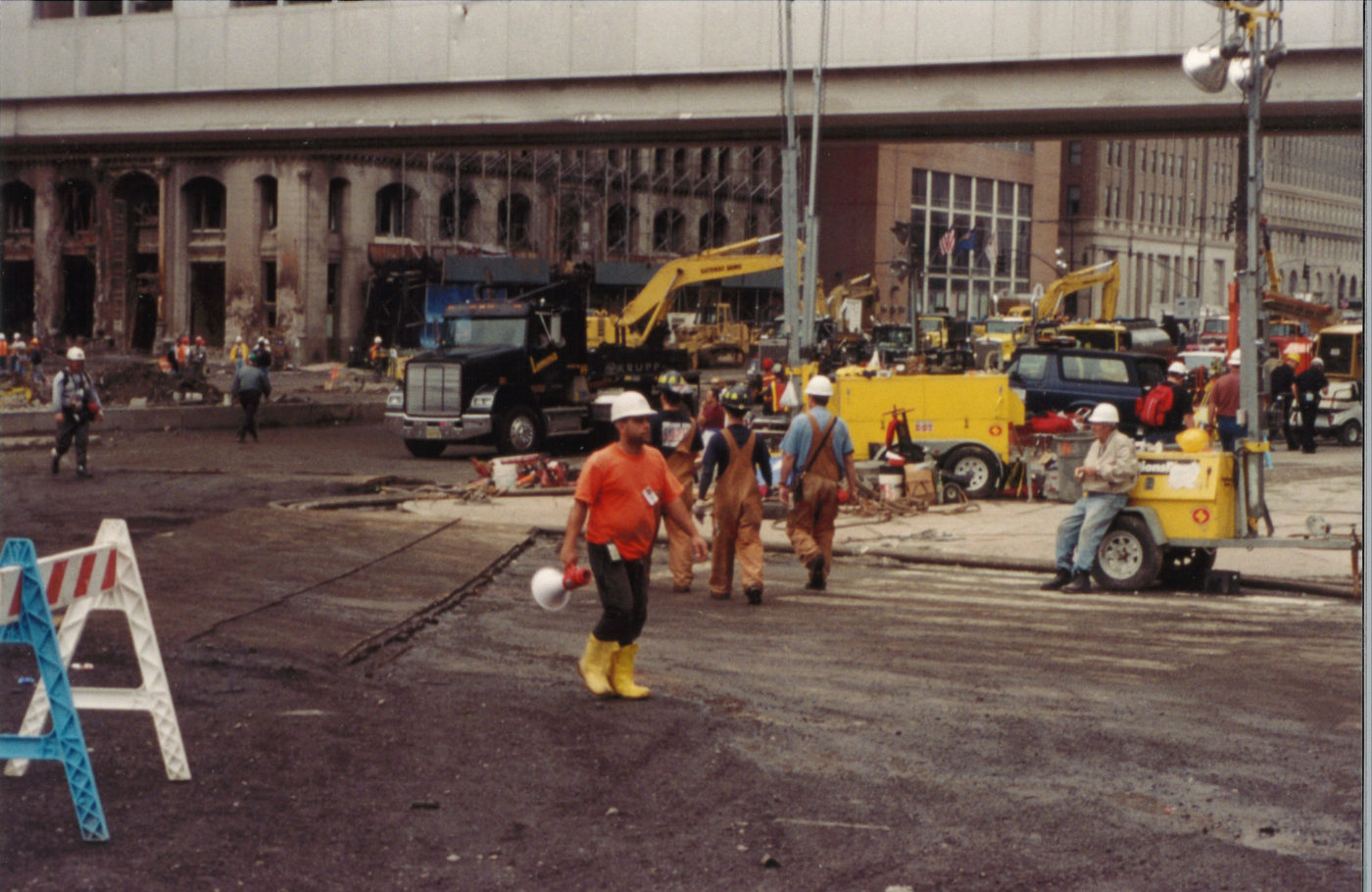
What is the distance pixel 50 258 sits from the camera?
7256cm

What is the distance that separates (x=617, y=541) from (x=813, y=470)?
16.2 feet

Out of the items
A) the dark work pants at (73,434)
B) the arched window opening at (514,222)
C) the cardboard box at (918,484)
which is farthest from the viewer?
the arched window opening at (514,222)

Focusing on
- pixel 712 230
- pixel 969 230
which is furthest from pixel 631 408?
pixel 969 230

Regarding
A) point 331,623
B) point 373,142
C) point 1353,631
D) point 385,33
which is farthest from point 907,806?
point 373,142

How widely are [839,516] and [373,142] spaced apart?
20.5 meters

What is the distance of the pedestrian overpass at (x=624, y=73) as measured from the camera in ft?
93.5

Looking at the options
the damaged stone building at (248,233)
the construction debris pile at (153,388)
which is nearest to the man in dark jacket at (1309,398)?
the construction debris pile at (153,388)

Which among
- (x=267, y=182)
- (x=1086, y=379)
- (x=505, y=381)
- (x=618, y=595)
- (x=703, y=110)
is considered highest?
(x=267, y=182)

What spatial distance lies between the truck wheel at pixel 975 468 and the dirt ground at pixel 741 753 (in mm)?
8561

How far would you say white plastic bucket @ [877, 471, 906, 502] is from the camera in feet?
68.7

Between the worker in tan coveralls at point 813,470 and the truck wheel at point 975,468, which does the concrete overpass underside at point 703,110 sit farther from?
the worker in tan coveralls at point 813,470

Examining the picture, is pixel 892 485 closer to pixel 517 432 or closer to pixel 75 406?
pixel 517 432

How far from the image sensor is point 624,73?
32094mm

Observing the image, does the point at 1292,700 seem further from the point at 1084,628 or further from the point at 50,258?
the point at 50,258
